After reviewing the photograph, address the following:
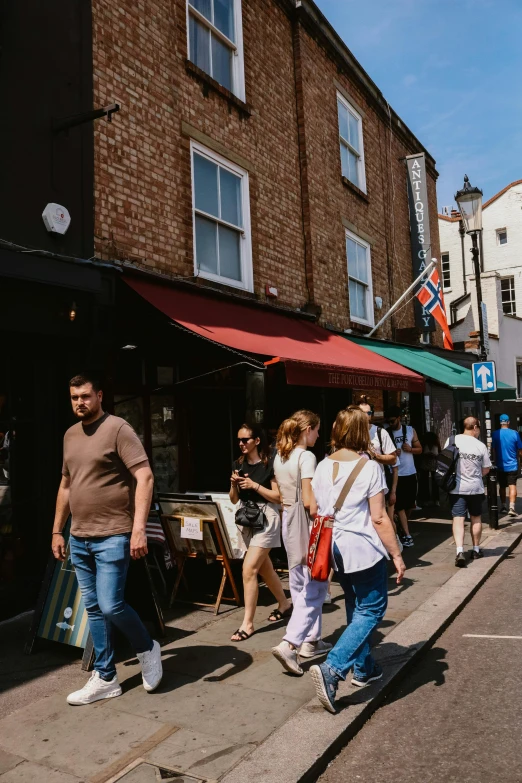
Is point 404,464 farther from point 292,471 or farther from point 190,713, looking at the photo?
point 190,713

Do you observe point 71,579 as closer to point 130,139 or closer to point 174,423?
point 174,423

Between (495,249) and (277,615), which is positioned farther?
(495,249)

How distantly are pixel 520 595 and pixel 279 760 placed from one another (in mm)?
4129

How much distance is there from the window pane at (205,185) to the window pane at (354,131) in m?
5.68

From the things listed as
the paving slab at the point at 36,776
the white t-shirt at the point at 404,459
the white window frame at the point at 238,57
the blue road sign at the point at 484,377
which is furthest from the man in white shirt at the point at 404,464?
the paving slab at the point at 36,776

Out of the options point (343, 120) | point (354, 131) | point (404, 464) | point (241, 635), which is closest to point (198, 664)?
point (241, 635)

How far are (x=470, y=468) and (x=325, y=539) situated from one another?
4.25m

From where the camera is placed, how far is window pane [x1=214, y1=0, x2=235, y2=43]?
9.04 m

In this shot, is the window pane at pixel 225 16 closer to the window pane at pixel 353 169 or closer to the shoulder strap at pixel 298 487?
the window pane at pixel 353 169

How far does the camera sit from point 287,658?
415 cm

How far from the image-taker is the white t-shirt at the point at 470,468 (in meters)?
7.61

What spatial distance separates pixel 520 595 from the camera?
635 cm

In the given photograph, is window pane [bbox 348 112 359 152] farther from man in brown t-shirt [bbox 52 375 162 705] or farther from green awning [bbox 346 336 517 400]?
man in brown t-shirt [bbox 52 375 162 705]

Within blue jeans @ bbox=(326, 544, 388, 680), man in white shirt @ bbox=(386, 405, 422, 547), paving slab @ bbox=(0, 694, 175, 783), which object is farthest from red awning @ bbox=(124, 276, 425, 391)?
paving slab @ bbox=(0, 694, 175, 783)
